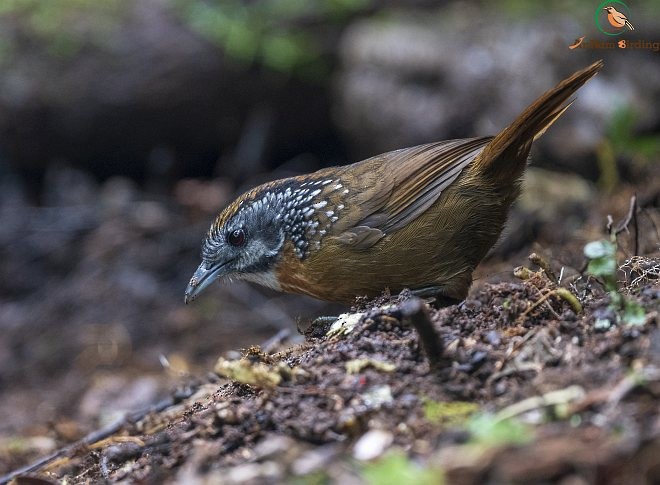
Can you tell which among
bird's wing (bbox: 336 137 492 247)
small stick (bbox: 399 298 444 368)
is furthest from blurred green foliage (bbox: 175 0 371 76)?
small stick (bbox: 399 298 444 368)

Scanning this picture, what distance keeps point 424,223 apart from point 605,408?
221cm

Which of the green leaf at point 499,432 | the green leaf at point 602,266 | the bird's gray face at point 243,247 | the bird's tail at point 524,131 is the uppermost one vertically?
the bird's tail at point 524,131

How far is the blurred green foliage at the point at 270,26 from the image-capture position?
27.1 ft

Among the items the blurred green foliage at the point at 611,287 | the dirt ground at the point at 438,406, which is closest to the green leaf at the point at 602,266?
the blurred green foliage at the point at 611,287

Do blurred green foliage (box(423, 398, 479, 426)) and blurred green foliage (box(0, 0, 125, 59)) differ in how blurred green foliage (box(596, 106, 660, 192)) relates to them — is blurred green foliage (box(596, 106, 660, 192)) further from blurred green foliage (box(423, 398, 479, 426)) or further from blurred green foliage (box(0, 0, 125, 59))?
blurred green foliage (box(0, 0, 125, 59))

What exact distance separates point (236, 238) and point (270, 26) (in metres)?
4.16

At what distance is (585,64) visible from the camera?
709 cm

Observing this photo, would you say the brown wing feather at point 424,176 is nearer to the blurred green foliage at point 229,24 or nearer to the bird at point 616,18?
the bird at point 616,18

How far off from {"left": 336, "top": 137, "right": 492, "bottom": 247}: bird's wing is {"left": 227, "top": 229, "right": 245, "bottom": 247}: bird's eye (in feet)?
2.33

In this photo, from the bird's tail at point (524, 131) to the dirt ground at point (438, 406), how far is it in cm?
76

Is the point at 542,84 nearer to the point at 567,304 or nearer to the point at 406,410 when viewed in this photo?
the point at 567,304

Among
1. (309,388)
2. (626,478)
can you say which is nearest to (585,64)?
(309,388)

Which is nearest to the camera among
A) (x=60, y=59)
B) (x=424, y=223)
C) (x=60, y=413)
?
(x=424, y=223)

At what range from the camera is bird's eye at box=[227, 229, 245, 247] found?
15.7ft
